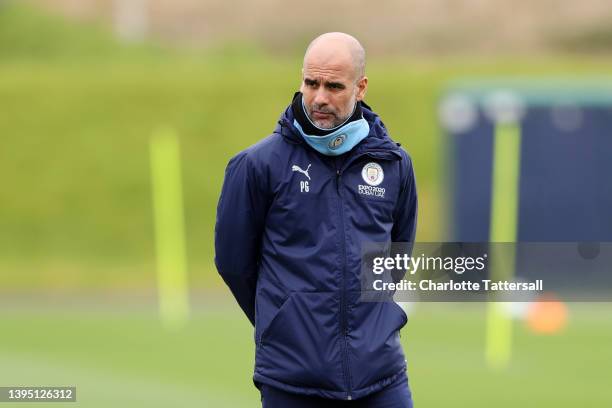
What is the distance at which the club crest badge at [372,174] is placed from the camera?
5.01m

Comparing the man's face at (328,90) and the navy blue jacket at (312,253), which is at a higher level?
the man's face at (328,90)

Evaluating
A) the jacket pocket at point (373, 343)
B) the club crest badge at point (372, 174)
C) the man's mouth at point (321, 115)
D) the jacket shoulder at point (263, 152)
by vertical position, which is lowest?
the jacket pocket at point (373, 343)

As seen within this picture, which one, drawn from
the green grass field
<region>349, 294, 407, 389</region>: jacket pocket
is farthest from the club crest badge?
the green grass field

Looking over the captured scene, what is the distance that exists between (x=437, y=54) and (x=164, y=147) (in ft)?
54.8

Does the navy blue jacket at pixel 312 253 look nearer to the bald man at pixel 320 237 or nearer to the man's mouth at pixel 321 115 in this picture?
the bald man at pixel 320 237

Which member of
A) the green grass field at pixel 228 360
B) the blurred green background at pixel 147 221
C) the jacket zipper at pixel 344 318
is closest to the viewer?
the jacket zipper at pixel 344 318

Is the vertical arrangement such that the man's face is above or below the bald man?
above

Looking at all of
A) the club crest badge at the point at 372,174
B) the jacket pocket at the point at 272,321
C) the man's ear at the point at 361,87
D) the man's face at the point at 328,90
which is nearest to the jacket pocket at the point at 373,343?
the jacket pocket at the point at 272,321

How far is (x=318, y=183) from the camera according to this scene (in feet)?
16.2

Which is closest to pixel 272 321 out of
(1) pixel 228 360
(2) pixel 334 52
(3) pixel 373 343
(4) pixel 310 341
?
(4) pixel 310 341

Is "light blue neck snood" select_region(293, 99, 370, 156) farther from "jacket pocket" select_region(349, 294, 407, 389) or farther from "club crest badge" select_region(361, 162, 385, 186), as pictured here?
"jacket pocket" select_region(349, 294, 407, 389)

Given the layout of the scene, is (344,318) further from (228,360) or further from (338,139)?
(228,360)

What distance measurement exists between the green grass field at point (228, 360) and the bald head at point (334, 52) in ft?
18.4

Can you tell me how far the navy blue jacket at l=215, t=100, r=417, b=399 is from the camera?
4.85m
